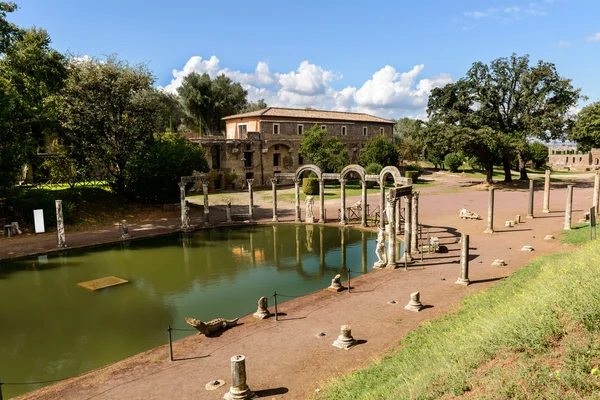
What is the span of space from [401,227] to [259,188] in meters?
27.4

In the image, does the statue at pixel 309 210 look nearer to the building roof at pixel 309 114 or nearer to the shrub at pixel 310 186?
the shrub at pixel 310 186

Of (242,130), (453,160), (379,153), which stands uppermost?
(242,130)

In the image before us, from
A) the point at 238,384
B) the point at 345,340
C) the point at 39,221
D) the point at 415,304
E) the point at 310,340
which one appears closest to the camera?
the point at 238,384

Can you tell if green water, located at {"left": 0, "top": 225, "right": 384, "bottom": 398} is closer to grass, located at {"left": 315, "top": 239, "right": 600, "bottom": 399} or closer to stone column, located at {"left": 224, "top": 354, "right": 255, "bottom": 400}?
stone column, located at {"left": 224, "top": 354, "right": 255, "bottom": 400}

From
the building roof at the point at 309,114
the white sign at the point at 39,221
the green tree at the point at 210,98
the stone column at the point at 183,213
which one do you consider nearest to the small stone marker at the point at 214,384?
the stone column at the point at 183,213

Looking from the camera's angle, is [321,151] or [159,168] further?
[321,151]

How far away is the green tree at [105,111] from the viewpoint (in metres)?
31.8

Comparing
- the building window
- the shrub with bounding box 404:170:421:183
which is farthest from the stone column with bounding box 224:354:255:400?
the shrub with bounding box 404:170:421:183

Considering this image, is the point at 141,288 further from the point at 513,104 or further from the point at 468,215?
the point at 513,104

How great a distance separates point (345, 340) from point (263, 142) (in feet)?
142

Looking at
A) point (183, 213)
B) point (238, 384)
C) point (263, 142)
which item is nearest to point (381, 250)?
point (238, 384)

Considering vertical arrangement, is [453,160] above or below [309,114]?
below

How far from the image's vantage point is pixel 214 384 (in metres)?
9.70

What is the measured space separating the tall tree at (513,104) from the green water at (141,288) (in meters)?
26.3
